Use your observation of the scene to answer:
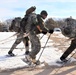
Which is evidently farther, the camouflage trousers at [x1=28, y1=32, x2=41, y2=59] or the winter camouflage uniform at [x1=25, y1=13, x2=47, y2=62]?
the camouflage trousers at [x1=28, y1=32, x2=41, y2=59]

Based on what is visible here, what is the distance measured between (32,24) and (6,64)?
1.71m

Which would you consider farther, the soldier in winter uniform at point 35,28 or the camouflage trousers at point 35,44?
the camouflage trousers at point 35,44

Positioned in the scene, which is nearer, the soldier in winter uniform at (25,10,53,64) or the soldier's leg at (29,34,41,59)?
the soldier in winter uniform at (25,10,53,64)

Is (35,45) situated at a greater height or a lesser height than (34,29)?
lesser

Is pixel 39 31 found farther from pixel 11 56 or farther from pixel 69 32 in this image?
pixel 11 56

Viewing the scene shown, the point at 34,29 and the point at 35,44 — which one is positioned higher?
the point at 34,29

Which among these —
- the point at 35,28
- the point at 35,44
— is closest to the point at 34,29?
the point at 35,28

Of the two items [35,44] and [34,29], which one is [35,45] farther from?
[34,29]

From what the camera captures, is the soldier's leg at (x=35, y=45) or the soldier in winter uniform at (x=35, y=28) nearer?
the soldier in winter uniform at (x=35, y=28)

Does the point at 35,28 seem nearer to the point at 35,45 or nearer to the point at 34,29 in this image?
the point at 34,29

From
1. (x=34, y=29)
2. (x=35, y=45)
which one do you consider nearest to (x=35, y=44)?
(x=35, y=45)

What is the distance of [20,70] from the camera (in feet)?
27.6

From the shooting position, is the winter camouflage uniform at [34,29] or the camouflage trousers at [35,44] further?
the camouflage trousers at [35,44]

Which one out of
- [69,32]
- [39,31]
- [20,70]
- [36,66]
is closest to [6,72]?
[20,70]
